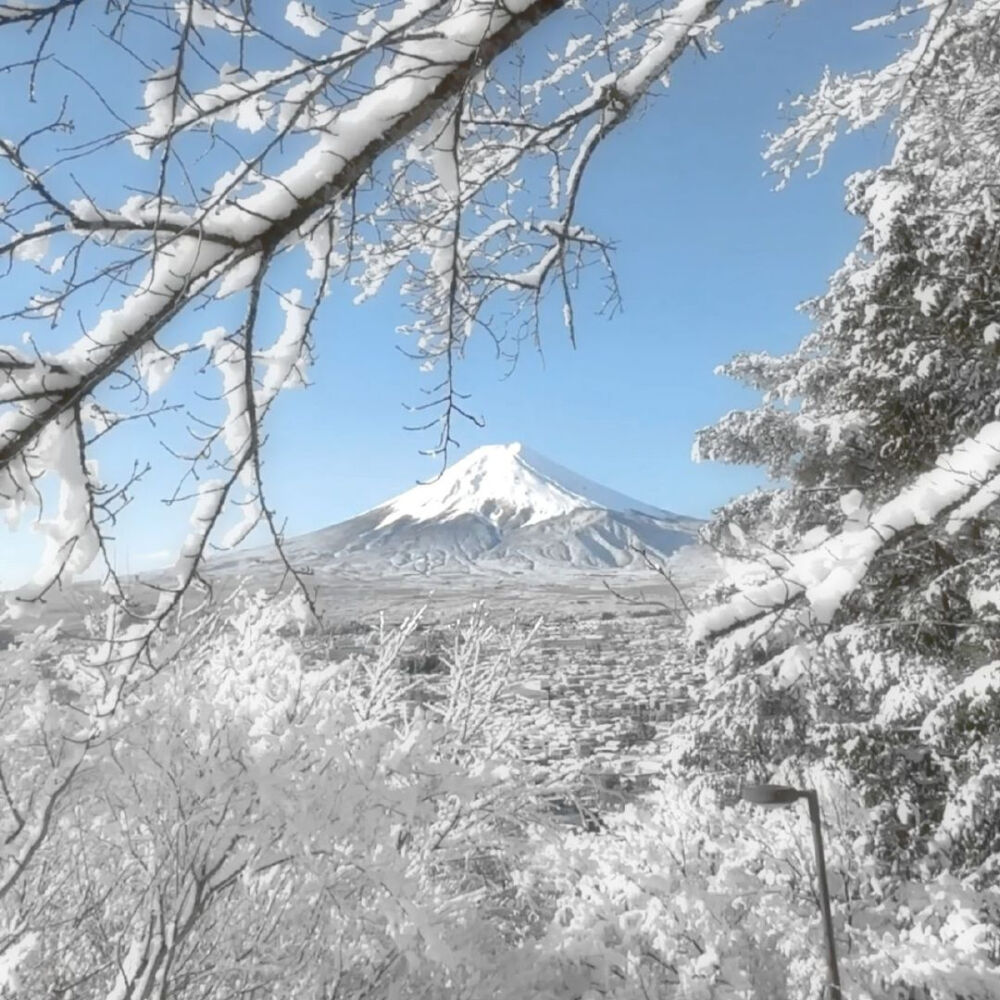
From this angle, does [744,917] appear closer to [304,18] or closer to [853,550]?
[853,550]

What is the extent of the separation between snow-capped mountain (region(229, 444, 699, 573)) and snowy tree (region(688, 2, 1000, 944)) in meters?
78.0

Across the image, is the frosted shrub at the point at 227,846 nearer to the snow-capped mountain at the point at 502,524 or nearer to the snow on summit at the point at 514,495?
the snow-capped mountain at the point at 502,524

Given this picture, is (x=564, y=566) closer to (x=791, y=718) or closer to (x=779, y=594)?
(x=791, y=718)

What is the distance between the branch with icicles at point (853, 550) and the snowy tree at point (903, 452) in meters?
2.29

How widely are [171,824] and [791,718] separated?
6.82 metres

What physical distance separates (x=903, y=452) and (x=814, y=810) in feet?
12.2

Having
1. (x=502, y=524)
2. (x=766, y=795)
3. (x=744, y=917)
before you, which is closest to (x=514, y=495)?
(x=502, y=524)

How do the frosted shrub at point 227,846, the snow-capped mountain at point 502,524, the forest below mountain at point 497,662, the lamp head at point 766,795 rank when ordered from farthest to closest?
the snow-capped mountain at point 502,524 → the frosted shrub at point 227,846 → the lamp head at point 766,795 → the forest below mountain at point 497,662

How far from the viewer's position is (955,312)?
24.0 feet

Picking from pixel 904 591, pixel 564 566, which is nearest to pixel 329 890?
pixel 904 591

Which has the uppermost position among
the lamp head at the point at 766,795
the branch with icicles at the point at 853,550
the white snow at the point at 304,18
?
the white snow at the point at 304,18

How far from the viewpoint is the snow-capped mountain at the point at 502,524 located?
108812mm

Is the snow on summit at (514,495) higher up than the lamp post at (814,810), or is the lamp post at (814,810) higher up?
the snow on summit at (514,495)

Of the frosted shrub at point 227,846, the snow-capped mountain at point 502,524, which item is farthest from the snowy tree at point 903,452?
the snow-capped mountain at point 502,524
